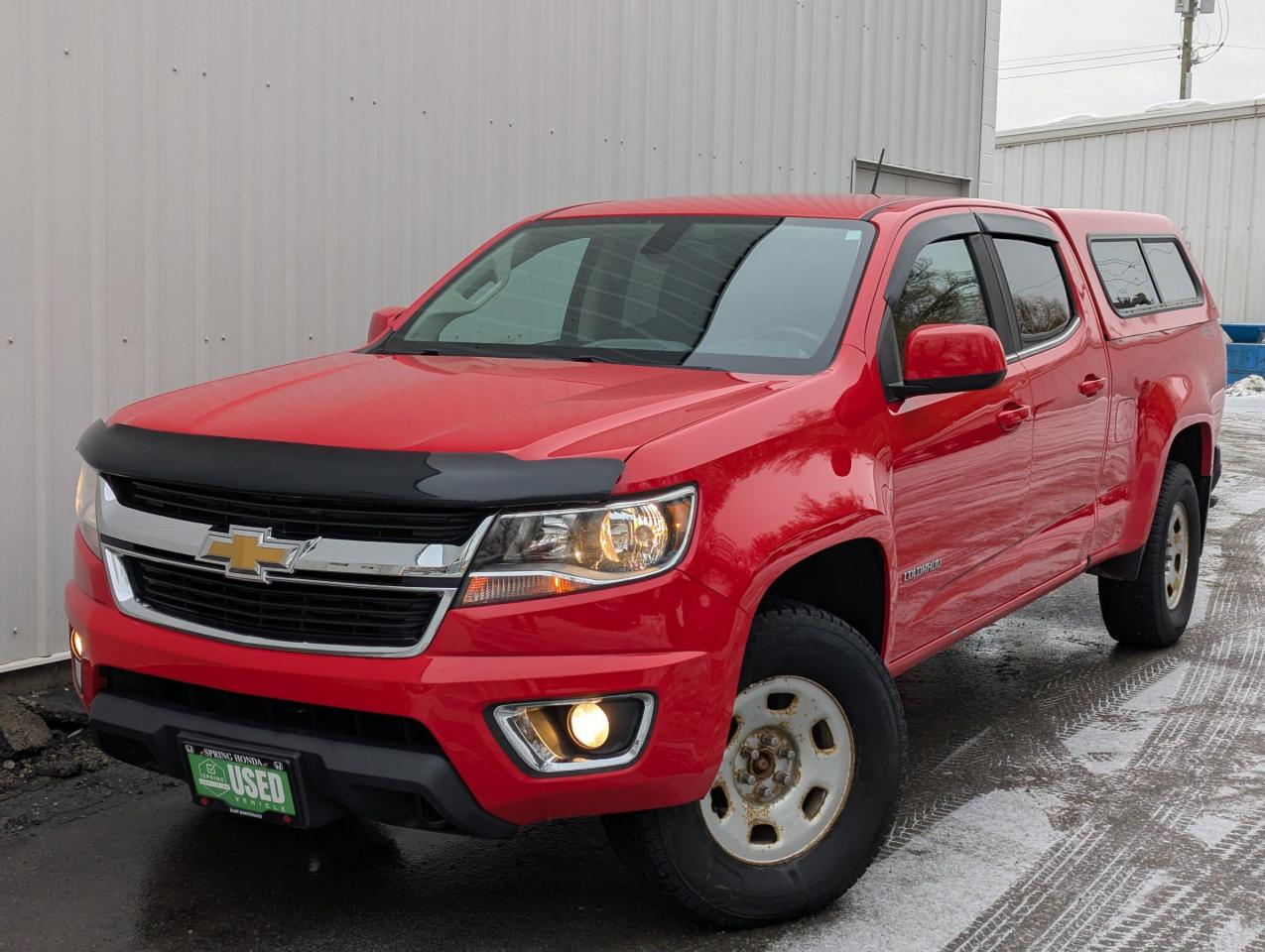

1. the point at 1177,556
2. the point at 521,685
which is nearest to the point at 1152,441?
the point at 1177,556

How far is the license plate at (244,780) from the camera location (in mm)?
3092

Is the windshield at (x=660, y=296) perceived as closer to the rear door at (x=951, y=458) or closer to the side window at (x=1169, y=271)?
the rear door at (x=951, y=458)

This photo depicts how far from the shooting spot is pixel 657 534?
10.1 ft

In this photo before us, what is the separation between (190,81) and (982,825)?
4.19 metres

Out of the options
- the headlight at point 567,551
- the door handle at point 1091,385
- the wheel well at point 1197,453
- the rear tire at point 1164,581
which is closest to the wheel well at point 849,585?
the headlight at point 567,551

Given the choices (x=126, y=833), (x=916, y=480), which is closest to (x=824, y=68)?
(x=916, y=480)

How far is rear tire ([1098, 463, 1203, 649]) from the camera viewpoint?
19.9 feet

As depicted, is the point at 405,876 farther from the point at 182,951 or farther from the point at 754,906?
the point at 754,906

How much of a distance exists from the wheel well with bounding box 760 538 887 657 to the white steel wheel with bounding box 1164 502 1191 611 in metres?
2.76

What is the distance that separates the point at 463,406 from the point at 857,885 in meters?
1.63

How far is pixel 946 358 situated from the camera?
3916 millimetres

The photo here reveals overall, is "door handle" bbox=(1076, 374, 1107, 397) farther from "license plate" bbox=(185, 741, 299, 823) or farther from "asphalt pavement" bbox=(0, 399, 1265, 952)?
"license plate" bbox=(185, 741, 299, 823)

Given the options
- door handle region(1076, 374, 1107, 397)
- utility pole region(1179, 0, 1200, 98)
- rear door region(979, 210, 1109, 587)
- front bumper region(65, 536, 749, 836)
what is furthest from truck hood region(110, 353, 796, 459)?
utility pole region(1179, 0, 1200, 98)

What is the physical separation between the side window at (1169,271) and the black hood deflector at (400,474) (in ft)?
13.3
